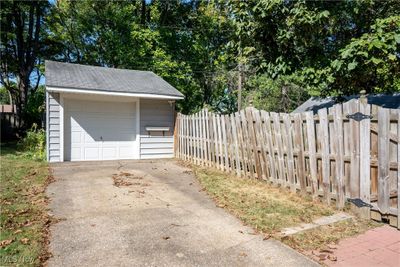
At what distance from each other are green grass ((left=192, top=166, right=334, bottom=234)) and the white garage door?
4.82m

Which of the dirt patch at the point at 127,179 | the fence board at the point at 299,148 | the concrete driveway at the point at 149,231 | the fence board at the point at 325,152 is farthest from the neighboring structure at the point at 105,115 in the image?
the fence board at the point at 325,152

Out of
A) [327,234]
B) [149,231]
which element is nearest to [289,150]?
[327,234]

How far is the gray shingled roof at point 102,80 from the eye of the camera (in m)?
9.77

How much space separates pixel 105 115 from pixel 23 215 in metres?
6.47

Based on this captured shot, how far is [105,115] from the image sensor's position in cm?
1065

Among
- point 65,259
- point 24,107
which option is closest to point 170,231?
point 65,259

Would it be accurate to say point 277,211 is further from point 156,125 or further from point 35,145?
point 35,145

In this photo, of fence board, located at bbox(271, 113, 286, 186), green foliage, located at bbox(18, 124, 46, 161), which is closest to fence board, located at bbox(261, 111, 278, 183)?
fence board, located at bbox(271, 113, 286, 186)

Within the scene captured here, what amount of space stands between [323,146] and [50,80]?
8.26 meters

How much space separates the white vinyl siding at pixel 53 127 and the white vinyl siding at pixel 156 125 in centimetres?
283

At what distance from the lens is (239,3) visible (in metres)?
7.12

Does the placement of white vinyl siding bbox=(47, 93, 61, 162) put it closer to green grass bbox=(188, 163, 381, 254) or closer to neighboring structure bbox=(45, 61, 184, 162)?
neighboring structure bbox=(45, 61, 184, 162)

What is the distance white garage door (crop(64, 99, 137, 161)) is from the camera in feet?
32.9

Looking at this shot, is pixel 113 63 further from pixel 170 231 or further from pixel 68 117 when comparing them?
pixel 170 231
